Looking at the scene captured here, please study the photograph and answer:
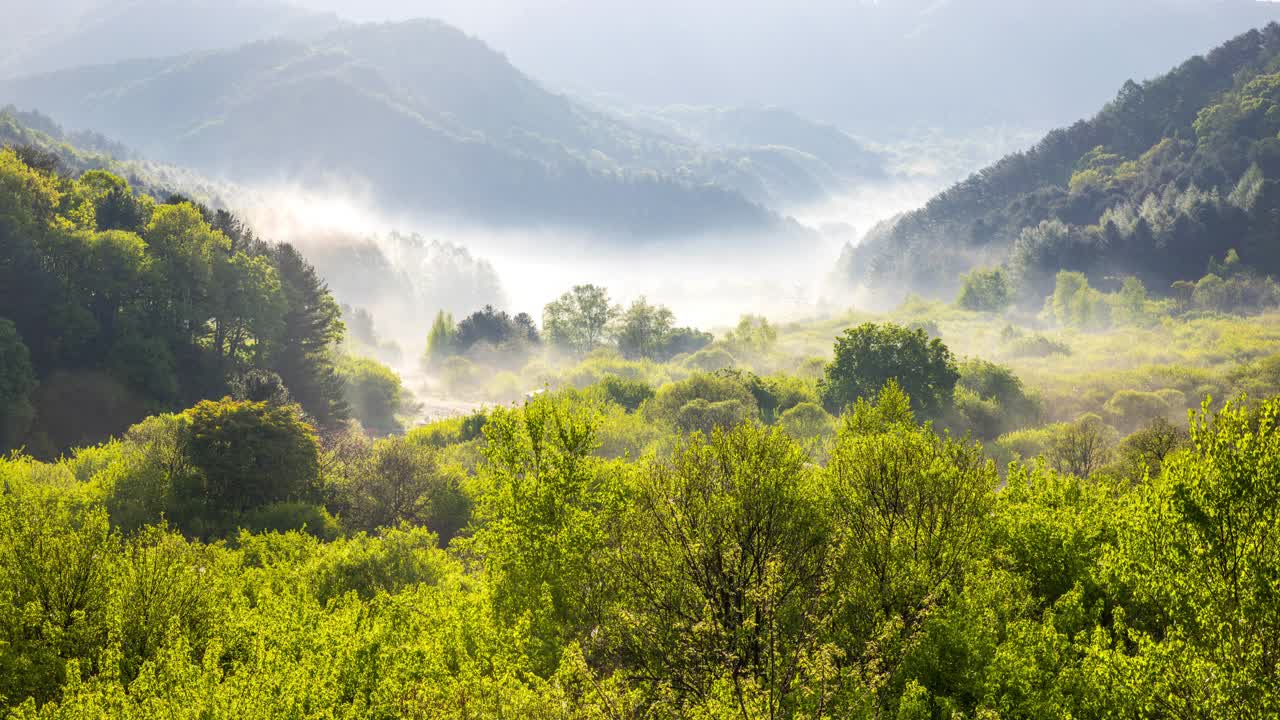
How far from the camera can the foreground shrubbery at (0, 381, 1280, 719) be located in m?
18.8

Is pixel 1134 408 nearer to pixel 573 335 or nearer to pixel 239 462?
pixel 239 462

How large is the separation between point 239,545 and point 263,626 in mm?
23900

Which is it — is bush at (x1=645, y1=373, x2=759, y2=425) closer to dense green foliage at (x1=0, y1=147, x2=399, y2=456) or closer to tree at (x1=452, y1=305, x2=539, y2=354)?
dense green foliage at (x1=0, y1=147, x2=399, y2=456)

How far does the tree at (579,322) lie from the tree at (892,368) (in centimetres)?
8338

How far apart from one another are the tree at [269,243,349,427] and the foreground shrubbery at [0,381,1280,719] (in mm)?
60240

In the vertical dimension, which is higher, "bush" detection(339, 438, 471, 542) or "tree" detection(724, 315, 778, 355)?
"tree" detection(724, 315, 778, 355)

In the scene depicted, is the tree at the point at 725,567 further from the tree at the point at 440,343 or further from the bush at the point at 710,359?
the tree at the point at 440,343

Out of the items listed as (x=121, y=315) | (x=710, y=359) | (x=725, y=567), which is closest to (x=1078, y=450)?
(x=725, y=567)

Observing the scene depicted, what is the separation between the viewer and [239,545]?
45344mm

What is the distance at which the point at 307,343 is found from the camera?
100188 millimetres

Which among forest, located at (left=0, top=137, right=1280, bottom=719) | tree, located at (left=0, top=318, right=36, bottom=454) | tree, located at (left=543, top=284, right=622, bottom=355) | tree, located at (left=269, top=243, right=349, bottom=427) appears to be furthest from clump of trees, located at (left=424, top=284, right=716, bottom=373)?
forest, located at (left=0, top=137, right=1280, bottom=719)

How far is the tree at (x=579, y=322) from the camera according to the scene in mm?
173000

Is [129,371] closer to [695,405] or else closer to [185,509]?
[185,509]

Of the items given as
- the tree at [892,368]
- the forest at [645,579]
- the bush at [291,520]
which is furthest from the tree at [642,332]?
the bush at [291,520]
